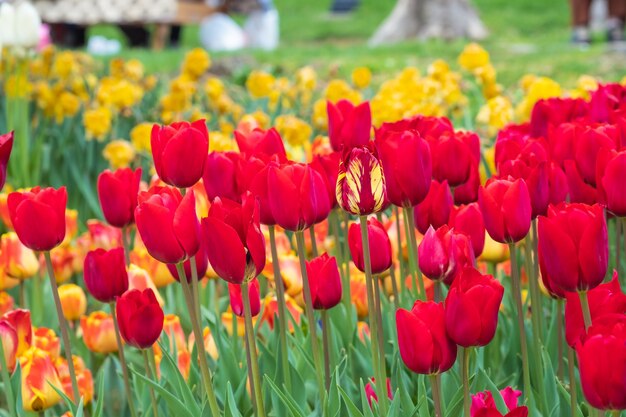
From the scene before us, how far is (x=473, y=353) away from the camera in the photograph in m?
1.45

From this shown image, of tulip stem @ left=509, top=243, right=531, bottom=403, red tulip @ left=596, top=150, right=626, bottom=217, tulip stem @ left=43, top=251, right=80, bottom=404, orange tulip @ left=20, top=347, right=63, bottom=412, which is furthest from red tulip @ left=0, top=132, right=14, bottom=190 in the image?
red tulip @ left=596, top=150, right=626, bottom=217

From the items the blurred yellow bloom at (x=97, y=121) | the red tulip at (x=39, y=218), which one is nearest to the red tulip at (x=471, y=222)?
the red tulip at (x=39, y=218)

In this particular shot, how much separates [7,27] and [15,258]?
1408mm

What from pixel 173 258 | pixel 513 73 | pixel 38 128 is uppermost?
pixel 173 258

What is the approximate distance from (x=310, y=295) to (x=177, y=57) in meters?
A: 8.89

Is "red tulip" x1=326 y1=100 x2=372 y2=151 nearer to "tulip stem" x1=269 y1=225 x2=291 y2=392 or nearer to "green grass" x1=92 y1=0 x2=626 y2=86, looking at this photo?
"tulip stem" x1=269 y1=225 x2=291 y2=392

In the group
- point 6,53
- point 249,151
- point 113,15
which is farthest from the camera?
point 113,15

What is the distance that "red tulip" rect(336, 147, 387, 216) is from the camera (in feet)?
3.60

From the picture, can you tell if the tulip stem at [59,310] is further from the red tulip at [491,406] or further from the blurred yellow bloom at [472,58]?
the blurred yellow bloom at [472,58]

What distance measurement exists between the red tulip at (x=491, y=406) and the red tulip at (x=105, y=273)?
0.55 metres

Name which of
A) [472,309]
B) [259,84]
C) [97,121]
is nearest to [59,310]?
[472,309]

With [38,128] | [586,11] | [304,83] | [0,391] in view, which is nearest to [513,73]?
[586,11]

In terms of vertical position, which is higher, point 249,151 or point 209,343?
point 249,151

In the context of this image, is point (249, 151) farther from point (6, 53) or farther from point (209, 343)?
point (6, 53)
